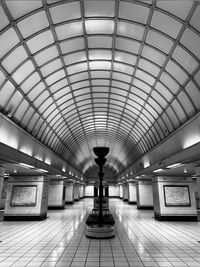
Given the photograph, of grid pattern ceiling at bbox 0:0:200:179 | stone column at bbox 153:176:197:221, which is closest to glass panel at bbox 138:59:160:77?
grid pattern ceiling at bbox 0:0:200:179

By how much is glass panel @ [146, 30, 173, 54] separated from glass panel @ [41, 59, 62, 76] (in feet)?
19.4

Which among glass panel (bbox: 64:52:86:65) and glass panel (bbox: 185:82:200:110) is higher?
glass panel (bbox: 64:52:86:65)

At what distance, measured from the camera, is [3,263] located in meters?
7.83

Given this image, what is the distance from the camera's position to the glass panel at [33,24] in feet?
29.8

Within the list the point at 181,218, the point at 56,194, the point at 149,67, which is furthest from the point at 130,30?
the point at 56,194

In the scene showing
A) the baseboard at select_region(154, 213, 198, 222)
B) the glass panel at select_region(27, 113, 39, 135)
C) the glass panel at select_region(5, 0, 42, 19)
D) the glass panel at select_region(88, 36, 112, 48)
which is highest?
the glass panel at select_region(88, 36, 112, 48)

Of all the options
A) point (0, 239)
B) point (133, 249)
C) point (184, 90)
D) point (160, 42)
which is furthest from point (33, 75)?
point (133, 249)

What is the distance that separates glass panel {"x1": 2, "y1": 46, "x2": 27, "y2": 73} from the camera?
990cm

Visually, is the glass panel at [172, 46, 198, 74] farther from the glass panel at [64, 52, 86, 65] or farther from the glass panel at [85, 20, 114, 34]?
the glass panel at [64, 52, 86, 65]

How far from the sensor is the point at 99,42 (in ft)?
Answer: 39.8

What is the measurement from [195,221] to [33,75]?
19.4 metres

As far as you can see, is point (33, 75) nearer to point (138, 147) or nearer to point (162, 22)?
point (162, 22)

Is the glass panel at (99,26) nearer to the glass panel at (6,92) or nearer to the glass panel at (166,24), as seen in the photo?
the glass panel at (166,24)

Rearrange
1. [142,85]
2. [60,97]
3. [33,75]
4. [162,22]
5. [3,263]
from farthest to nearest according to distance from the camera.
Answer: [60,97] → [142,85] → [33,75] → [162,22] → [3,263]
